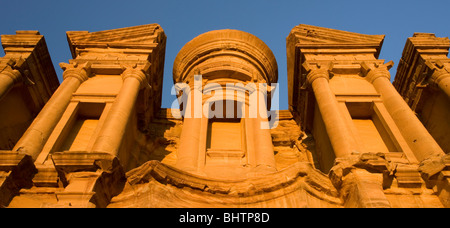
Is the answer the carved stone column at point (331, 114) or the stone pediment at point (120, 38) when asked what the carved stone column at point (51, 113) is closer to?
the stone pediment at point (120, 38)

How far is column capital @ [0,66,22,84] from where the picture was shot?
13714 millimetres

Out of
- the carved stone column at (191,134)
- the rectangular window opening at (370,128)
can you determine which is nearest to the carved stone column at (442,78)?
the rectangular window opening at (370,128)

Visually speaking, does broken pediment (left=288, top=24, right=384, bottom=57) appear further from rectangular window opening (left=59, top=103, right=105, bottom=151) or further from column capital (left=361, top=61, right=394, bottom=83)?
rectangular window opening (left=59, top=103, right=105, bottom=151)

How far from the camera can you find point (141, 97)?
15406 millimetres

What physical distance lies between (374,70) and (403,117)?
325cm

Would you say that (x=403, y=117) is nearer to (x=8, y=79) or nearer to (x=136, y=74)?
(x=136, y=74)

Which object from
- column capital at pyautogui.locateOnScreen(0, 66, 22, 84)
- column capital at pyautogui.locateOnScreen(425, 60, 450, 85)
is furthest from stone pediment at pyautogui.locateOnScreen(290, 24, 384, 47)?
column capital at pyautogui.locateOnScreen(0, 66, 22, 84)

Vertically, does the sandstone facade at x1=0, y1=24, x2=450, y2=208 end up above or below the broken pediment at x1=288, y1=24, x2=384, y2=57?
below

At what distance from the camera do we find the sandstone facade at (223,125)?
9.35 meters

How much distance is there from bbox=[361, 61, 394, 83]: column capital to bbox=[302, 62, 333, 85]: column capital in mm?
1381

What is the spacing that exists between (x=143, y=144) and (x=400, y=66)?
11816mm

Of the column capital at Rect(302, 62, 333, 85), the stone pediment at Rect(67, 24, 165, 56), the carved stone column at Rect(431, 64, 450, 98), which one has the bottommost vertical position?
the carved stone column at Rect(431, 64, 450, 98)

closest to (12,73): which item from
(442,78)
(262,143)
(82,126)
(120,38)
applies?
(82,126)
